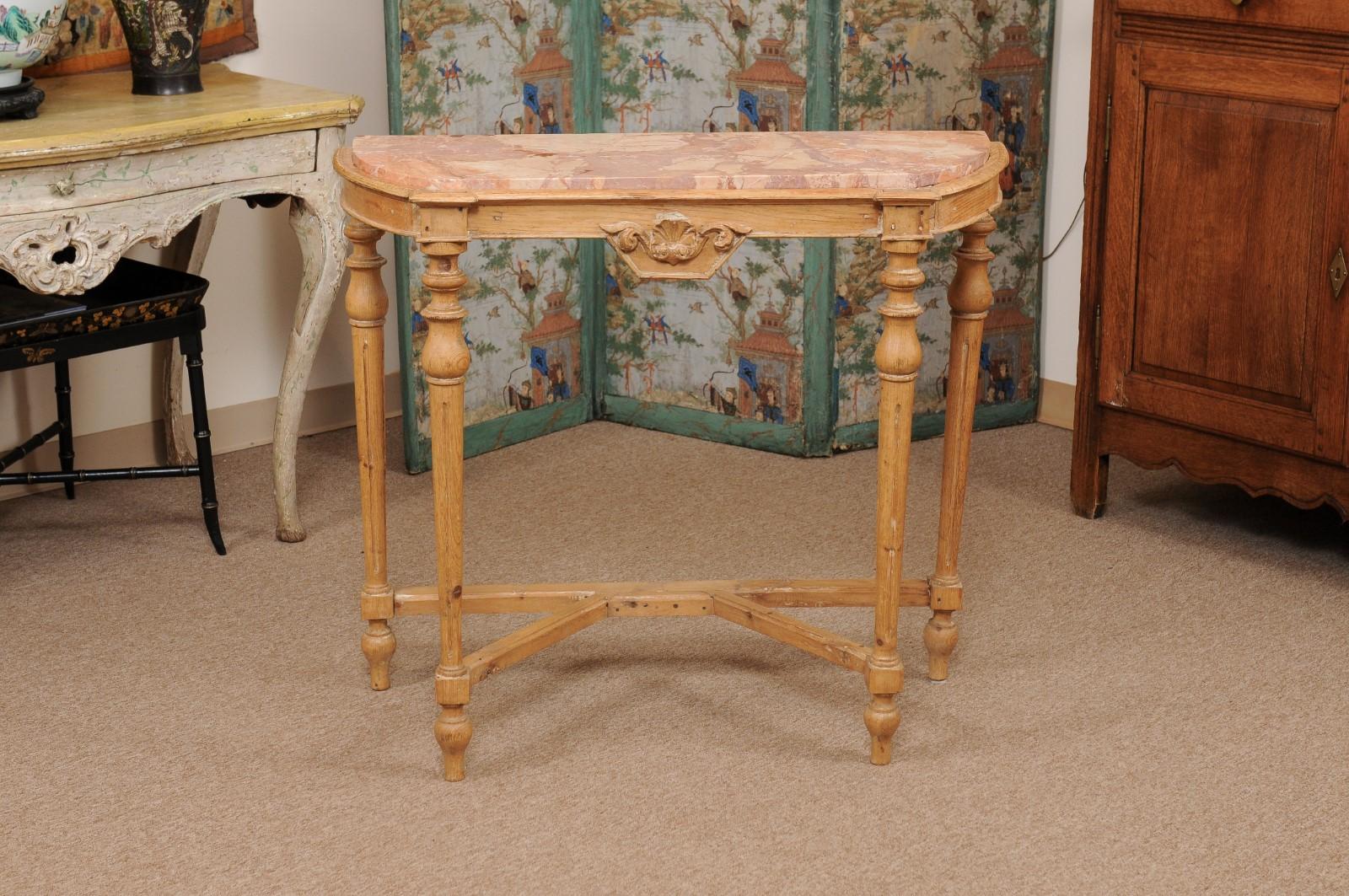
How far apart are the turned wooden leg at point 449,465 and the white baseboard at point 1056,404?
2.02 m

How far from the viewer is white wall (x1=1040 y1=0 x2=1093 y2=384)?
147 inches

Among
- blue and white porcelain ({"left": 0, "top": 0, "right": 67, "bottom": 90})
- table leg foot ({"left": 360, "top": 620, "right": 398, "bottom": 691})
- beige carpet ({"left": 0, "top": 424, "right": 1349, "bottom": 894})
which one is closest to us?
beige carpet ({"left": 0, "top": 424, "right": 1349, "bottom": 894})

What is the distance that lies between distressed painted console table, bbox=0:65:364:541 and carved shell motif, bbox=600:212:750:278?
100 centimetres

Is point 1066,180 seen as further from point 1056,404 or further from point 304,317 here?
point 304,317

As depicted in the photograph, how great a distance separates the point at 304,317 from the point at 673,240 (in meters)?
1.16

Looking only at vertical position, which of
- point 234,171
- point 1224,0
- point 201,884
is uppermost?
point 1224,0

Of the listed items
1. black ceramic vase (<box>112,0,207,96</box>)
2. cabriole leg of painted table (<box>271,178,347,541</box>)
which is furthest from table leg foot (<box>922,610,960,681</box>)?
black ceramic vase (<box>112,0,207,96</box>)

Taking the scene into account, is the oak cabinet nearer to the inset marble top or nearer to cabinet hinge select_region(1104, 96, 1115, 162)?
cabinet hinge select_region(1104, 96, 1115, 162)

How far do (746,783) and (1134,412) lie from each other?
4.29 feet

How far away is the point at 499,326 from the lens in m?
3.70

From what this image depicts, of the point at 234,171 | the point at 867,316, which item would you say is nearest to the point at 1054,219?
the point at 867,316

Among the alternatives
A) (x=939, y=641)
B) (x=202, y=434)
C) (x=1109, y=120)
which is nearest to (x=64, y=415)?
(x=202, y=434)

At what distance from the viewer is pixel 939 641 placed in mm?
2592

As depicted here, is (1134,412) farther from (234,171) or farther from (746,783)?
(234,171)
